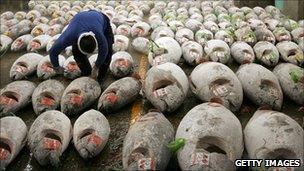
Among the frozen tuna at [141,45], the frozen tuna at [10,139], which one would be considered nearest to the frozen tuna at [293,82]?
the frozen tuna at [141,45]

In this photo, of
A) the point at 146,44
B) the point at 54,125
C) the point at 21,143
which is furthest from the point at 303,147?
the point at 146,44

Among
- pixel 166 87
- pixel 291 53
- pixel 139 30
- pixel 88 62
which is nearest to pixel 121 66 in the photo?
pixel 88 62

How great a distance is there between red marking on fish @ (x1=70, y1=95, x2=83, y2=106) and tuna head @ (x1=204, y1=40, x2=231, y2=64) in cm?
272

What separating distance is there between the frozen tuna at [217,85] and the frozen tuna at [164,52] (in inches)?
42.2

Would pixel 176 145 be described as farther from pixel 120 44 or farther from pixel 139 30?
pixel 139 30

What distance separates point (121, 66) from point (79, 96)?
138 cm

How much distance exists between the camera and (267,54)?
6.89 m

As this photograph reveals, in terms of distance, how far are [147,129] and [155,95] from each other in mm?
1262

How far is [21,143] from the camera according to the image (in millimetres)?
4469

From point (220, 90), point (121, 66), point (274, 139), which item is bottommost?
point (121, 66)

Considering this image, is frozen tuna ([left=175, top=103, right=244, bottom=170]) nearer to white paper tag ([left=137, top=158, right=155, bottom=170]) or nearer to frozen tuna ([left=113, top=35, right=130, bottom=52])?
white paper tag ([left=137, top=158, right=155, bottom=170])

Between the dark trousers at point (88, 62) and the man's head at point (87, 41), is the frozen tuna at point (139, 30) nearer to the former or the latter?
the dark trousers at point (88, 62)

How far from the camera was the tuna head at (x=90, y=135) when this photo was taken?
427 cm

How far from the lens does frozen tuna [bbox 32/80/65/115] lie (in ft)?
17.5
